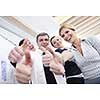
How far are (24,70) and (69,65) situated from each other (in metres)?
0.31

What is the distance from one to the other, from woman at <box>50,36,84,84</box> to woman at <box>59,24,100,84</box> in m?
0.03

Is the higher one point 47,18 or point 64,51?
point 47,18

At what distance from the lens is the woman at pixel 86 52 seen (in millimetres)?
1458

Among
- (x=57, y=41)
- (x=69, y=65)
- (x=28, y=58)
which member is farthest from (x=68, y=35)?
(x=28, y=58)

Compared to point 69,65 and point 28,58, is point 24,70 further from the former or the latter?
point 69,65

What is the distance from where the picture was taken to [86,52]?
58.7 inches

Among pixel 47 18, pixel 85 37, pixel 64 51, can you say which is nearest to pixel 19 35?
pixel 47 18

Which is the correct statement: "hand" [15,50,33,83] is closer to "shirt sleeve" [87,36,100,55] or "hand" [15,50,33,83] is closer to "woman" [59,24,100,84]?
"woman" [59,24,100,84]

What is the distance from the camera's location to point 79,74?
146 centimetres

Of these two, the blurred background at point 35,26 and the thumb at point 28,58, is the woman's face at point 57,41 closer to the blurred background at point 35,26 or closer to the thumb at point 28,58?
the blurred background at point 35,26

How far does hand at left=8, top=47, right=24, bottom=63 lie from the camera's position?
4.84ft
